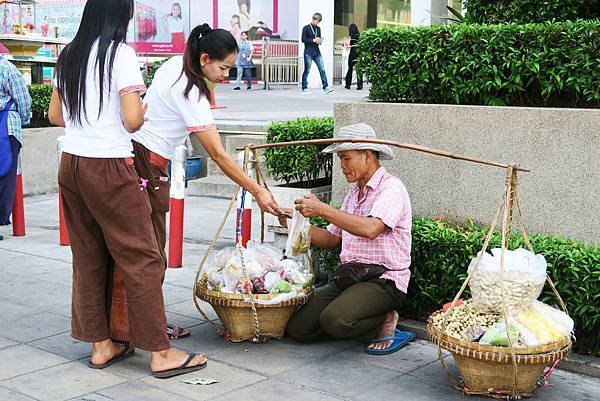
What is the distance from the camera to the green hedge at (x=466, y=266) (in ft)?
14.5

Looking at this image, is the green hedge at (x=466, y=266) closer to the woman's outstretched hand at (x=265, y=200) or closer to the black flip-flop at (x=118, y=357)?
the woman's outstretched hand at (x=265, y=200)

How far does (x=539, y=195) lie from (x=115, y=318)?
7.96 ft

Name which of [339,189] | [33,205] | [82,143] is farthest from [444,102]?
[33,205]

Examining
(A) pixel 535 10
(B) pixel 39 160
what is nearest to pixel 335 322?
(A) pixel 535 10

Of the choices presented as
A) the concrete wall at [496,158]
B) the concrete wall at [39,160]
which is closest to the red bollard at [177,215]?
the concrete wall at [496,158]

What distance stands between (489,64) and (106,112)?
7.81 ft

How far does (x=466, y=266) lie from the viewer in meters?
4.82

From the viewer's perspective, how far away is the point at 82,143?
13.7ft

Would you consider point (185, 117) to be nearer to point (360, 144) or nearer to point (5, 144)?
point (360, 144)

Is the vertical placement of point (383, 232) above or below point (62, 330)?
above

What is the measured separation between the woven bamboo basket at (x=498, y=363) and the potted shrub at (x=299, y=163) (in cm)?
203

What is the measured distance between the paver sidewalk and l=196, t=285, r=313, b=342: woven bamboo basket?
0.09 metres

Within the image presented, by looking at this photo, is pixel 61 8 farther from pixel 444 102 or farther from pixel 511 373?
pixel 511 373

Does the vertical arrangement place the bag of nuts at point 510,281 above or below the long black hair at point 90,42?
below
